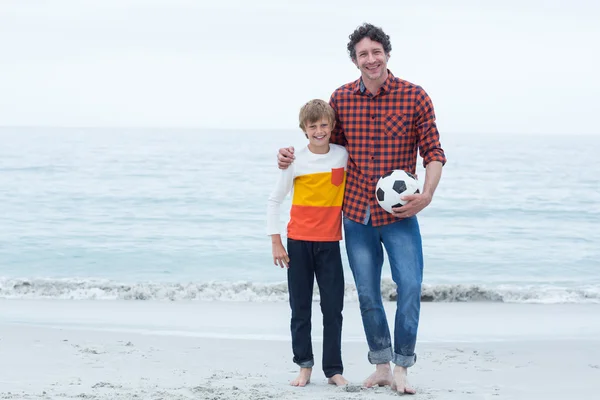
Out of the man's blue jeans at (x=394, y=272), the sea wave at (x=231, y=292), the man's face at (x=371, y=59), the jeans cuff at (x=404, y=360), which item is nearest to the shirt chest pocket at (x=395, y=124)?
the man's face at (x=371, y=59)

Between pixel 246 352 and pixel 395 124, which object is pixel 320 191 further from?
pixel 246 352

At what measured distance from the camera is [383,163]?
4410 mm

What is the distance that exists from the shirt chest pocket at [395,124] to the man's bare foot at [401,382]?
1394mm

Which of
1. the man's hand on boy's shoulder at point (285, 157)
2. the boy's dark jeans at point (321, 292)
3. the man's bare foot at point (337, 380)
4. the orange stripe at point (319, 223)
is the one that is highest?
the man's hand on boy's shoulder at point (285, 157)

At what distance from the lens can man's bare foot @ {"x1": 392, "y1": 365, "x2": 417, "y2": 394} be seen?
4434 mm

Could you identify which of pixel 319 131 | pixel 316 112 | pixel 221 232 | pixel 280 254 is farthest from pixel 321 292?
pixel 221 232

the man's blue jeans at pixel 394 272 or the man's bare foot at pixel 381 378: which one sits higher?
the man's blue jeans at pixel 394 272

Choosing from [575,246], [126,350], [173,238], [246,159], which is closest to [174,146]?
[246,159]

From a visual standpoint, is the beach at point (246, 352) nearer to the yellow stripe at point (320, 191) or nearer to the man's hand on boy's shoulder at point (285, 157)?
the yellow stripe at point (320, 191)

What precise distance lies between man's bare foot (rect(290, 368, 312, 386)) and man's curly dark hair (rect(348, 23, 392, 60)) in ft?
6.58

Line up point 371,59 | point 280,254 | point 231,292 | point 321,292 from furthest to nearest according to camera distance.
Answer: point 231,292, point 321,292, point 280,254, point 371,59

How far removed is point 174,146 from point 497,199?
2554cm

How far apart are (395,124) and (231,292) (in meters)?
6.53

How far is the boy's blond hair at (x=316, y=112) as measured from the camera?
174 inches
